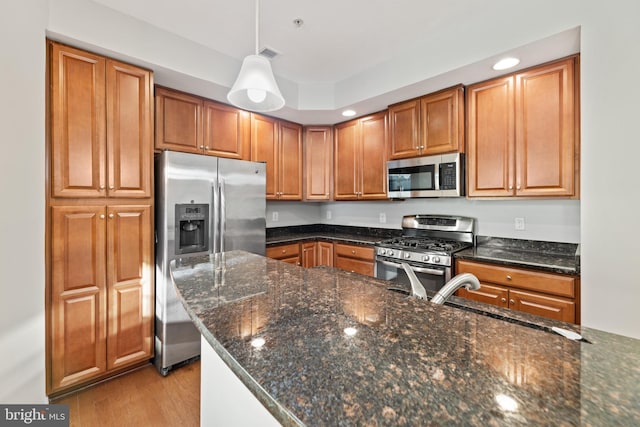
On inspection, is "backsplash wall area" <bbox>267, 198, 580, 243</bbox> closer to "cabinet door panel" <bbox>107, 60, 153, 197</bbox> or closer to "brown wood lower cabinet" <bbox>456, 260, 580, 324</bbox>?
"brown wood lower cabinet" <bbox>456, 260, 580, 324</bbox>

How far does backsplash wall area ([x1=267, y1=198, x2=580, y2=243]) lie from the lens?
2.28 m

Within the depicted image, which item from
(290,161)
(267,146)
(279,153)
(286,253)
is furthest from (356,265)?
(267,146)

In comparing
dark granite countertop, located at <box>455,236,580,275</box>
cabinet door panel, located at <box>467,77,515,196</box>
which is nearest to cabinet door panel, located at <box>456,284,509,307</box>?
dark granite countertop, located at <box>455,236,580,275</box>

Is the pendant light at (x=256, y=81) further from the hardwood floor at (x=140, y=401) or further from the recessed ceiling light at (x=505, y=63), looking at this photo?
the hardwood floor at (x=140, y=401)

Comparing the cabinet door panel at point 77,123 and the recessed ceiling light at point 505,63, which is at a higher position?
the recessed ceiling light at point 505,63

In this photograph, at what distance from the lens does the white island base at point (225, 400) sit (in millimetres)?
696

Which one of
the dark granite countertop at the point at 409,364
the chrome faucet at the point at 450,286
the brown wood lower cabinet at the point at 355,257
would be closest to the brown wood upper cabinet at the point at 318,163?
the brown wood lower cabinet at the point at 355,257

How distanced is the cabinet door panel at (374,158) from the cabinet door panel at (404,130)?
6.1 inches

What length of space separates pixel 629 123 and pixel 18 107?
2.66 metres

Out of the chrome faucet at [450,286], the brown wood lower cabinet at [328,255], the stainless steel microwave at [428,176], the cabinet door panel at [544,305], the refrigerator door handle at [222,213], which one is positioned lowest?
the cabinet door panel at [544,305]

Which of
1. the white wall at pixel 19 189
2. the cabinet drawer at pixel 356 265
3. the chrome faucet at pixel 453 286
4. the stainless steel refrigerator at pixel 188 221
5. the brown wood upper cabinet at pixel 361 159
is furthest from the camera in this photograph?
the brown wood upper cabinet at pixel 361 159

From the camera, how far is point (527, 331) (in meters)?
0.68

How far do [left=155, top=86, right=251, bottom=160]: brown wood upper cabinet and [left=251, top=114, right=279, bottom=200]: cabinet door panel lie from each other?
0.08 metres

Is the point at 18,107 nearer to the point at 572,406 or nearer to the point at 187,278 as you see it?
the point at 187,278
